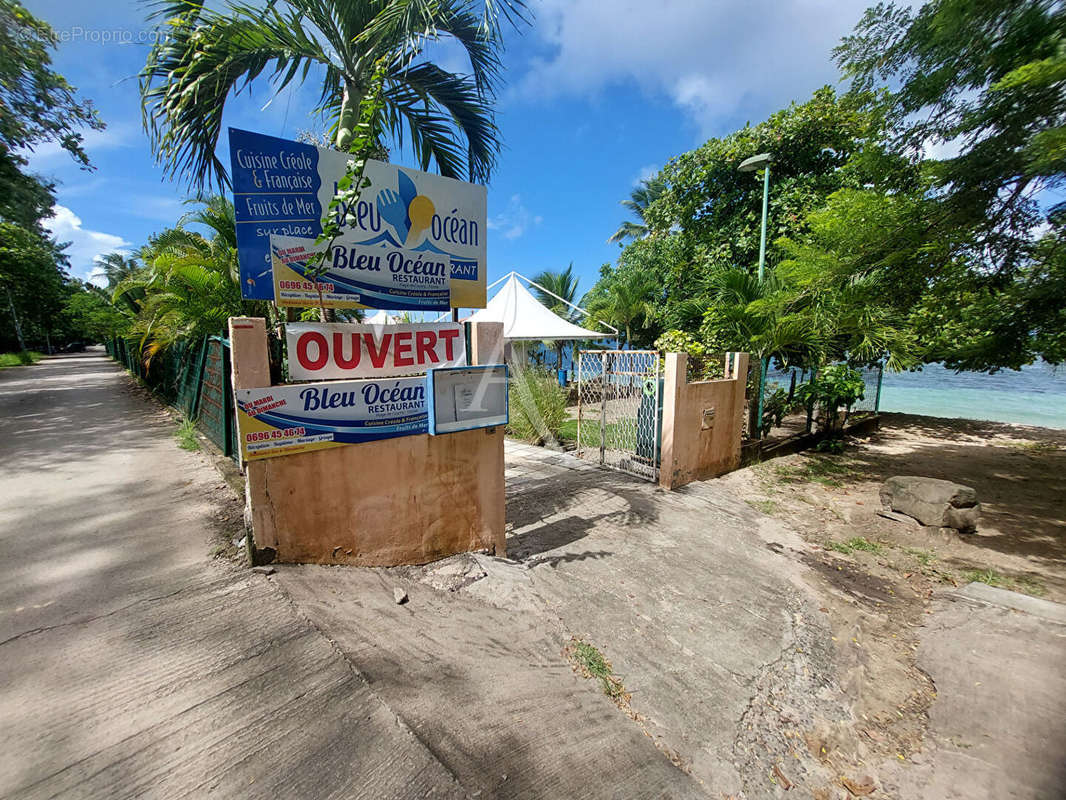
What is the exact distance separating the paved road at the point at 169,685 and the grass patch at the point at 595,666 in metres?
1.21

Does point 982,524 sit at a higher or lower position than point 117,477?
lower

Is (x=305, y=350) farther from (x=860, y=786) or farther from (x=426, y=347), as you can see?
(x=860, y=786)

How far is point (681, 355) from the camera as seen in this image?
19.2 feet

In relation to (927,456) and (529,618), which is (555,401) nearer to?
(529,618)

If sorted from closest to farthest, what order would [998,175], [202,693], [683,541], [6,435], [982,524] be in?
1. [202,693]
2. [998,175]
3. [683,541]
4. [982,524]
5. [6,435]

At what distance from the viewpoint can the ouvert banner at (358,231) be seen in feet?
→ 8.68

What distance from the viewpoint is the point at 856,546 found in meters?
4.67

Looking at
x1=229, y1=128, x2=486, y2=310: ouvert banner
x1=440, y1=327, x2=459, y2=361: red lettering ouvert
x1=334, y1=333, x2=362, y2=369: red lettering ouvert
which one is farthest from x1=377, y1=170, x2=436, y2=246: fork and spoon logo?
x1=334, y1=333, x2=362, y2=369: red lettering ouvert

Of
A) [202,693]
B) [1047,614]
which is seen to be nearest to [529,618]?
[202,693]

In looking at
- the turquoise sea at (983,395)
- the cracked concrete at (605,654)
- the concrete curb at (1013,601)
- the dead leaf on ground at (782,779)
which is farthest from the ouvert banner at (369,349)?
the turquoise sea at (983,395)

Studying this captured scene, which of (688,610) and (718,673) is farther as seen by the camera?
(688,610)

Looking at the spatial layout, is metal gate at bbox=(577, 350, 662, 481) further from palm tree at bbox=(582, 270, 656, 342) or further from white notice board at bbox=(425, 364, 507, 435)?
palm tree at bbox=(582, 270, 656, 342)

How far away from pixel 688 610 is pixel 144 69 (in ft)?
19.8

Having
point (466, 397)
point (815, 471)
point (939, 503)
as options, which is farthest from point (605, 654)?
point (815, 471)
